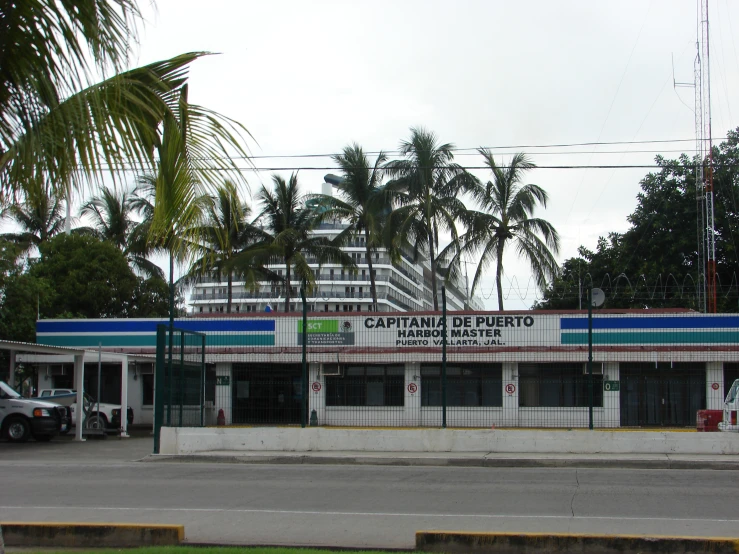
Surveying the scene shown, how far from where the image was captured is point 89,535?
8180 mm

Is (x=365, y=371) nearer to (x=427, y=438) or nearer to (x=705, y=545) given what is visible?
(x=427, y=438)

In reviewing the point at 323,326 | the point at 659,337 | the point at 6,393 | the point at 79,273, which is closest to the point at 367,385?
the point at 323,326

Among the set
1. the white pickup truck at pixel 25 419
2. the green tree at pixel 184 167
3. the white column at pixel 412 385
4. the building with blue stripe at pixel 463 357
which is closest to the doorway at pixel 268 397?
the building with blue stripe at pixel 463 357

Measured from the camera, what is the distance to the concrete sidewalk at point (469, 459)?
17.0 m

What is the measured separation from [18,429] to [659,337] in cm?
2173

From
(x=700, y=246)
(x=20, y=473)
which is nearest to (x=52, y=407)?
(x=20, y=473)

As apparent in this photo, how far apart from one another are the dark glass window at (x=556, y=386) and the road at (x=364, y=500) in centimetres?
608

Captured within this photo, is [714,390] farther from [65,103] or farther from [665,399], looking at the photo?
[65,103]

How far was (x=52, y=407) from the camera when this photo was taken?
25.7 metres

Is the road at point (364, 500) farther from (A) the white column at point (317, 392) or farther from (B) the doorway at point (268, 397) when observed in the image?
(A) the white column at point (317, 392)

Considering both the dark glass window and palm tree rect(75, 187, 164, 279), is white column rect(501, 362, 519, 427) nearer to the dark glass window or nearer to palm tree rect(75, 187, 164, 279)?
the dark glass window

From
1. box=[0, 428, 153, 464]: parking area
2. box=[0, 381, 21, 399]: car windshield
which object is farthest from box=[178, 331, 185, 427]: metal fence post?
box=[0, 381, 21, 399]: car windshield

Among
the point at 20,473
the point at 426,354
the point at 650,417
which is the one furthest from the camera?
the point at 426,354

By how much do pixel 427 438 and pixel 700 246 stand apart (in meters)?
30.3
